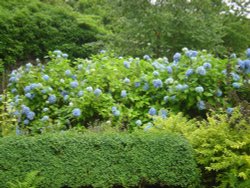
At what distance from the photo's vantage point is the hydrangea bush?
17.1ft

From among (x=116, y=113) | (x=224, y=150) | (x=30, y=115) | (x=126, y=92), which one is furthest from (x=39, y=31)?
(x=224, y=150)

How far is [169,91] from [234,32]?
8.11 meters

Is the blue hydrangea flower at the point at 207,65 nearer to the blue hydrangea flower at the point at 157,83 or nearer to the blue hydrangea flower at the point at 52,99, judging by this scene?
the blue hydrangea flower at the point at 157,83

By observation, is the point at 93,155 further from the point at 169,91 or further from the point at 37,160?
the point at 169,91

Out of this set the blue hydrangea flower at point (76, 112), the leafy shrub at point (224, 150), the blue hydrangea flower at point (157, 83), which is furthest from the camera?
the blue hydrangea flower at point (157, 83)

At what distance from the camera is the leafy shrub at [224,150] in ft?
11.9

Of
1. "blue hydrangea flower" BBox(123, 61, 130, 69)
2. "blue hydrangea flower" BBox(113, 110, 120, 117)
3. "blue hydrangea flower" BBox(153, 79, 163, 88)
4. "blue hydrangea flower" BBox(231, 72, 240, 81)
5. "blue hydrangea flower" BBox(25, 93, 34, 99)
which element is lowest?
"blue hydrangea flower" BBox(113, 110, 120, 117)

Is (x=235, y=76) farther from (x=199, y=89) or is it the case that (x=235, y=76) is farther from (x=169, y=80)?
(x=169, y=80)

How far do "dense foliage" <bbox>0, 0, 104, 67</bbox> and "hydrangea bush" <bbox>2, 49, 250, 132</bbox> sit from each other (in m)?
5.56

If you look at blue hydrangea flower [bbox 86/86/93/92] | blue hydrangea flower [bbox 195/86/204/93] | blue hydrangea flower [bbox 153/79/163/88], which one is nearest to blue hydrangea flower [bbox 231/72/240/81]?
blue hydrangea flower [bbox 195/86/204/93]

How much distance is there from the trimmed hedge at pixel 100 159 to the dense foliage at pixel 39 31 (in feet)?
25.9

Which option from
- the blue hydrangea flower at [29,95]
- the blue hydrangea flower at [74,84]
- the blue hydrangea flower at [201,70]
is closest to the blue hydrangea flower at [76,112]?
the blue hydrangea flower at [74,84]

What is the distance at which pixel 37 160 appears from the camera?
3.67 meters

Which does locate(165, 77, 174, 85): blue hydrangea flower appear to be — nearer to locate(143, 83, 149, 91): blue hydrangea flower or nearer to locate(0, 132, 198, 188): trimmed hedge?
locate(143, 83, 149, 91): blue hydrangea flower
